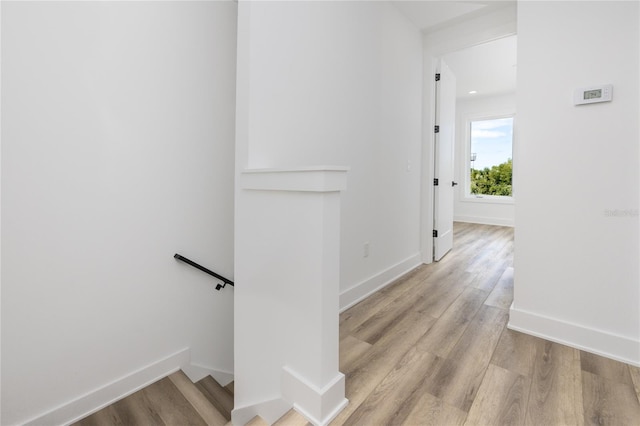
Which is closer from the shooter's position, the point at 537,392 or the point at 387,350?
the point at 537,392

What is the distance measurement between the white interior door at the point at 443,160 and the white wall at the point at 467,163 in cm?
288

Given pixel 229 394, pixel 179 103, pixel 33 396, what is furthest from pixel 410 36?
pixel 33 396

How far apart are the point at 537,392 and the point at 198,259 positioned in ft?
6.77

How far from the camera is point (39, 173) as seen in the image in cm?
147

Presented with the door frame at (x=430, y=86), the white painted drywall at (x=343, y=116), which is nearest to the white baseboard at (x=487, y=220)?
the door frame at (x=430, y=86)

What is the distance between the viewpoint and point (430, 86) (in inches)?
129

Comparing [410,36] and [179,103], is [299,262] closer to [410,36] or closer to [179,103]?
[179,103]

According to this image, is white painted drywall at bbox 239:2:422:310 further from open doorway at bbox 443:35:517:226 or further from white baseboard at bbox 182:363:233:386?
open doorway at bbox 443:35:517:226

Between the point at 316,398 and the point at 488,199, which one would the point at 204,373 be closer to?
the point at 316,398

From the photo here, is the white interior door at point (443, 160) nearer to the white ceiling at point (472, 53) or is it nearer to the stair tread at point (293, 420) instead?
the white ceiling at point (472, 53)

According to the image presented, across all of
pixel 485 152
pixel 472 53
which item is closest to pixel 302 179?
pixel 472 53

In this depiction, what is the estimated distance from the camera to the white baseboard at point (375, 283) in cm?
231

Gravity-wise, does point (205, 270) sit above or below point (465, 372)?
above

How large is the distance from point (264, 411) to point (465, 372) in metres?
1.04
